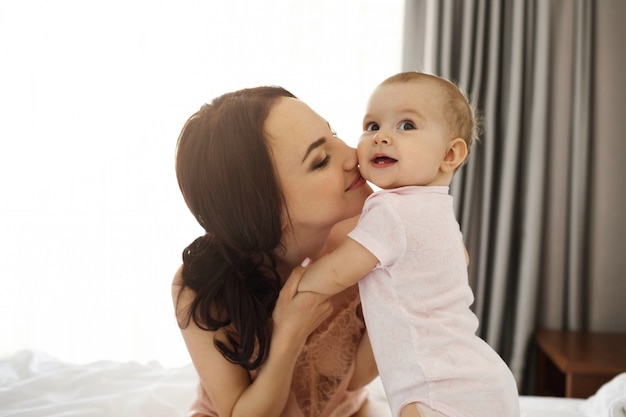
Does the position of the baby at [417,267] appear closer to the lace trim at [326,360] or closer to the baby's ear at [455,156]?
the baby's ear at [455,156]

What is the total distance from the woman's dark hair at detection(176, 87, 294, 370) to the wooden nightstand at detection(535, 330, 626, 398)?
1528mm

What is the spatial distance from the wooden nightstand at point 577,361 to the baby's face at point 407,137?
1.58 m

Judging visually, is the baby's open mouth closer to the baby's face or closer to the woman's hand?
the baby's face

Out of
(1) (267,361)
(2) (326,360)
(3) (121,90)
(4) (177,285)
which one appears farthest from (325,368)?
(3) (121,90)

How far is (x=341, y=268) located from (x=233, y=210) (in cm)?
30

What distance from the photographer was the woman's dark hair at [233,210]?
1413 mm

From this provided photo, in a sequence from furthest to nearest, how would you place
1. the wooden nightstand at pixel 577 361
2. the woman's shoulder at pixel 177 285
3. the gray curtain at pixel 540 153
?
the gray curtain at pixel 540 153
the wooden nightstand at pixel 577 361
the woman's shoulder at pixel 177 285

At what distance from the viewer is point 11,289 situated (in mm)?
3391

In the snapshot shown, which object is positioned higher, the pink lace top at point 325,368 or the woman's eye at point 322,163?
the woman's eye at point 322,163

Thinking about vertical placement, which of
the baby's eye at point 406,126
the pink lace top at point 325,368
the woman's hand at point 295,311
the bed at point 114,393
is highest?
Result: the baby's eye at point 406,126

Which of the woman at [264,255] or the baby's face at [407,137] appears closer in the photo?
the baby's face at [407,137]

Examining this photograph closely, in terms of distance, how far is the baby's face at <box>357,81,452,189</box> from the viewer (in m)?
1.32

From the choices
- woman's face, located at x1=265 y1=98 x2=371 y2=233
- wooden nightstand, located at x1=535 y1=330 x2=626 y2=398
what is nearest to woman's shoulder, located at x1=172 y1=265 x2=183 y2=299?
woman's face, located at x1=265 y1=98 x2=371 y2=233

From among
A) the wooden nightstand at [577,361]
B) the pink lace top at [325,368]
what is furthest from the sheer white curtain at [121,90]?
the pink lace top at [325,368]
